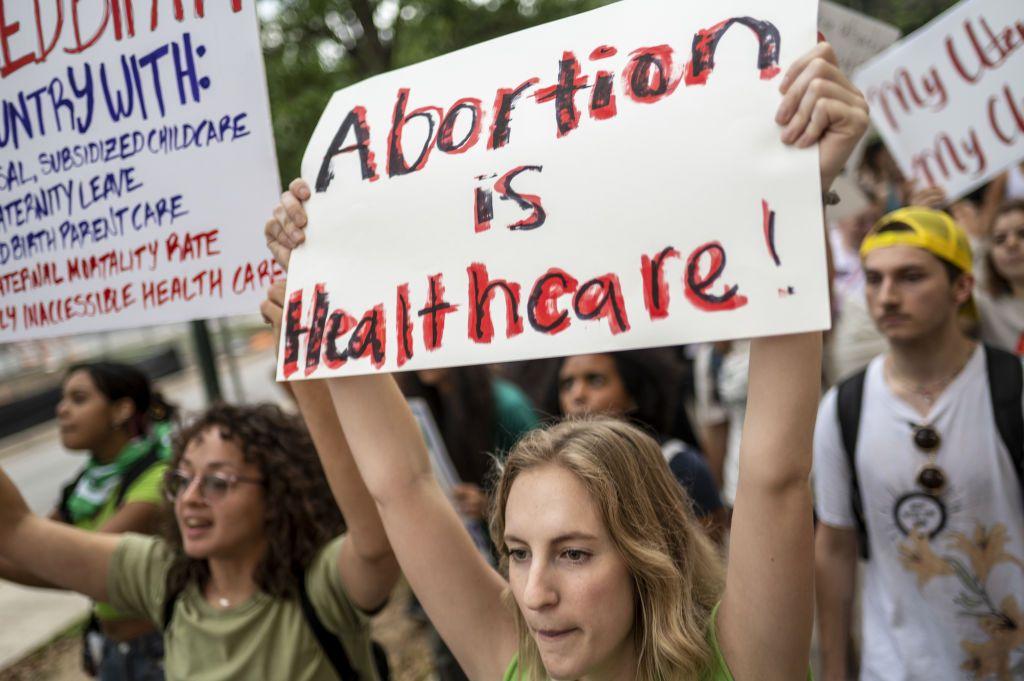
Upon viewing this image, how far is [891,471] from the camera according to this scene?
2322mm

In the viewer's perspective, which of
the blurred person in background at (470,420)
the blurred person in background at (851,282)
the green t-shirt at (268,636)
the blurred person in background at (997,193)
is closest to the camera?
the green t-shirt at (268,636)

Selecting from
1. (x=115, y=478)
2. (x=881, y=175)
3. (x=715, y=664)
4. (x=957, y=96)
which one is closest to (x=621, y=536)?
(x=715, y=664)

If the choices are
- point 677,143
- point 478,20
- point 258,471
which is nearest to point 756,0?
point 677,143

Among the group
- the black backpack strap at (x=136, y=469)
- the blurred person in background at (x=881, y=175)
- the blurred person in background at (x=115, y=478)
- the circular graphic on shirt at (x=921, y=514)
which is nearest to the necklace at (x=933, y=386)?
the circular graphic on shirt at (x=921, y=514)

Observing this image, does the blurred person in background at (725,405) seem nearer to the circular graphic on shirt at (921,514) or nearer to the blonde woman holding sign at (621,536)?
the circular graphic on shirt at (921,514)

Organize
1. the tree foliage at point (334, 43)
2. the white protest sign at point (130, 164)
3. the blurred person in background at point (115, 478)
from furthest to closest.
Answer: the tree foliage at point (334, 43) → the blurred person in background at point (115, 478) → the white protest sign at point (130, 164)

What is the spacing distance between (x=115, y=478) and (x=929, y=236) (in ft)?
9.38

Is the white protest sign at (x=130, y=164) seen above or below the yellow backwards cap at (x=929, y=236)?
above

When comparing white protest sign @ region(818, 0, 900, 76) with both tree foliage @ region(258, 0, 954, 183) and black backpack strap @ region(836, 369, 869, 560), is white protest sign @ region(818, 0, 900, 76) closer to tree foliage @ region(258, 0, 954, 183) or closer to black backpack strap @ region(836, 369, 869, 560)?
black backpack strap @ region(836, 369, 869, 560)

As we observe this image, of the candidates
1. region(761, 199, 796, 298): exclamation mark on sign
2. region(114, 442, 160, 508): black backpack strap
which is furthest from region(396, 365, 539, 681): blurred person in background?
region(761, 199, 796, 298): exclamation mark on sign

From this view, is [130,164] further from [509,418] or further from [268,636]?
[509,418]

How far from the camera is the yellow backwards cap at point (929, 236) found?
2477 mm

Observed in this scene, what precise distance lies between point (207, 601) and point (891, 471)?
5.95ft

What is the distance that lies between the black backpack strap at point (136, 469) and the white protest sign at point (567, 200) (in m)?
1.83
